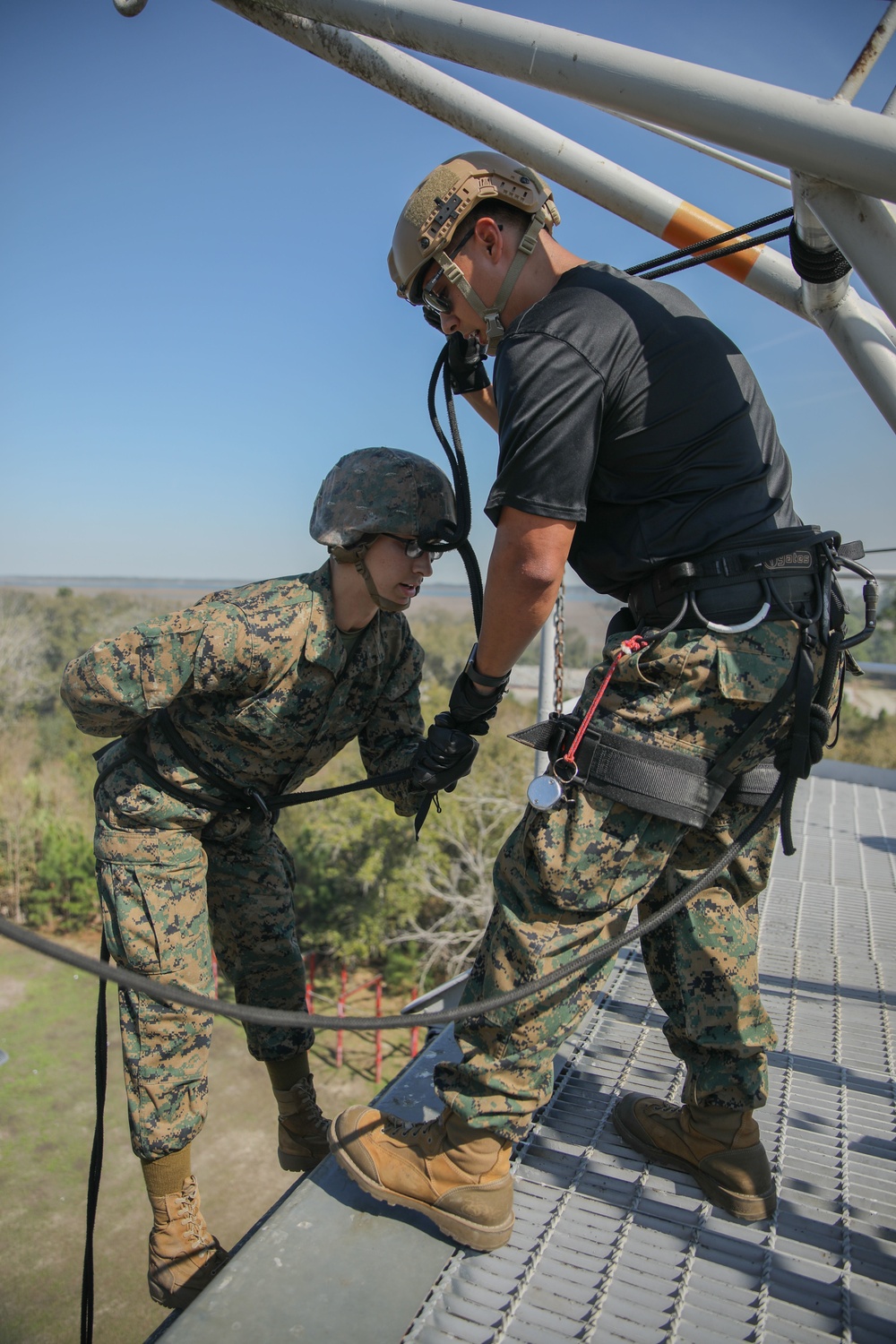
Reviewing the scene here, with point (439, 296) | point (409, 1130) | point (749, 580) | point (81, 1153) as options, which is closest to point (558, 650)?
point (439, 296)

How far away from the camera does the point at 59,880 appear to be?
99.9ft

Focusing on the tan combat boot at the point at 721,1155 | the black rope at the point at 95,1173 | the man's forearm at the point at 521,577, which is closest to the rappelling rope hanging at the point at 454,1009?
the tan combat boot at the point at 721,1155

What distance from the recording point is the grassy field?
15.8 metres

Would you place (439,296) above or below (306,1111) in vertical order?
above

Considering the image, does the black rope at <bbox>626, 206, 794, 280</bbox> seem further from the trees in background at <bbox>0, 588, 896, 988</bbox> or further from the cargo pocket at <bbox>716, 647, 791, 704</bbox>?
the trees in background at <bbox>0, 588, 896, 988</bbox>

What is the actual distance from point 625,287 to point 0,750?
46.7 meters

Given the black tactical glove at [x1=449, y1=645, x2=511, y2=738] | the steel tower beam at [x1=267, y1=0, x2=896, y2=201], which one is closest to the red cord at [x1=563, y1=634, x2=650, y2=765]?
the black tactical glove at [x1=449, y1=645, x2=511, y2=738]

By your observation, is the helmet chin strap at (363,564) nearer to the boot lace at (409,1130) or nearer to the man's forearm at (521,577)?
the man's forearm at (521,577)

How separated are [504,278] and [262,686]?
4.23 feet

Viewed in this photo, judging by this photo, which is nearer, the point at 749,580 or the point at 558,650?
the point at 749,580

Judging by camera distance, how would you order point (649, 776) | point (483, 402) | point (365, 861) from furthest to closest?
point (365, 861), point (483, 402), point (649, 776)

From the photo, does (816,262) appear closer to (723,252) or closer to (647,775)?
(723,252)

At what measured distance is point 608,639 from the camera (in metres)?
2.19

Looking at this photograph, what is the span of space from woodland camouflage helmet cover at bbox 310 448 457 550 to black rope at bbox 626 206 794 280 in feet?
2.64
